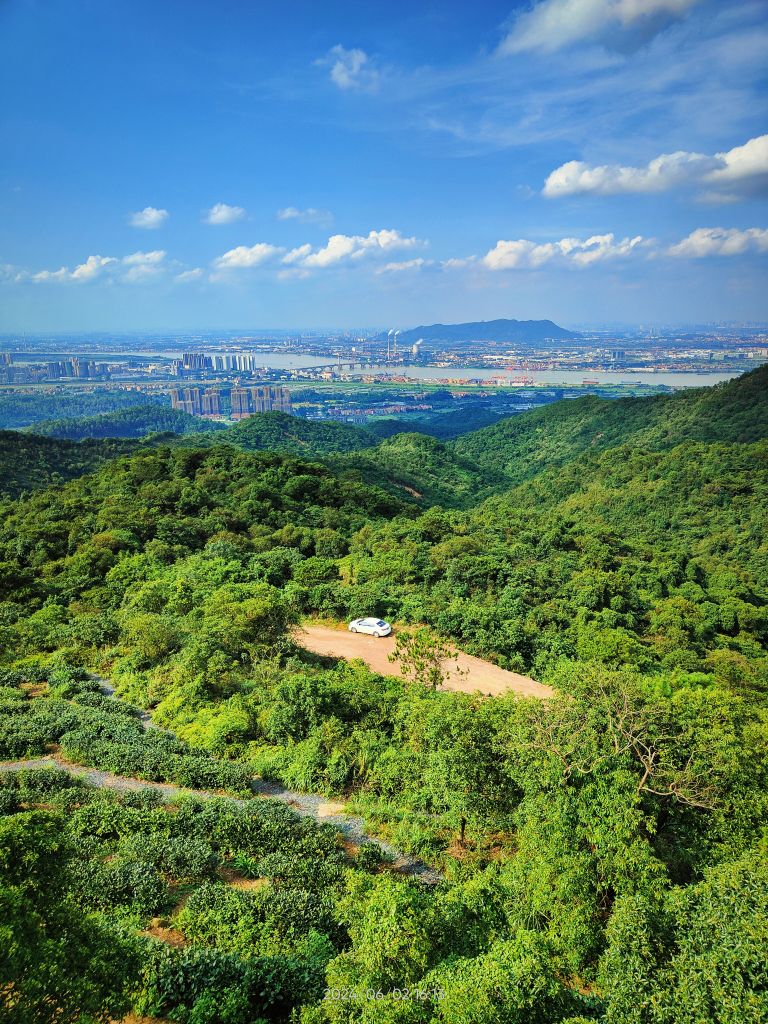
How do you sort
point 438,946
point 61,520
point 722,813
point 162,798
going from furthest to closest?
point 61,520
point 162,798
point 722,813
point 438,946

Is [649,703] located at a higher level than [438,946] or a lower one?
higher

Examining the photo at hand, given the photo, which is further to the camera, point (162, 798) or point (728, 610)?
point (728, 610)

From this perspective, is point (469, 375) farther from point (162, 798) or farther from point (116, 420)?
point (162, 798)

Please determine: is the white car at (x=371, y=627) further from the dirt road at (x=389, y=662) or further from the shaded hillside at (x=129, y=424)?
the shaded hillside at (x=129, y=424)

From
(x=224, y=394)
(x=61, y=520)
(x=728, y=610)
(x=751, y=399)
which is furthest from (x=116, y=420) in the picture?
(x=728, y=610)

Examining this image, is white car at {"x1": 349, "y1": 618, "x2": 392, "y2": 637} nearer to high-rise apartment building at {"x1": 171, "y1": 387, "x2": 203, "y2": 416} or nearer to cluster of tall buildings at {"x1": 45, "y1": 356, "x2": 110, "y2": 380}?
high-rise apartment building at {"x1": 171, "y1": 387, "x2": 203, "y2": 416}

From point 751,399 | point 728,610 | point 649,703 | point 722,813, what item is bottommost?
point 728,610

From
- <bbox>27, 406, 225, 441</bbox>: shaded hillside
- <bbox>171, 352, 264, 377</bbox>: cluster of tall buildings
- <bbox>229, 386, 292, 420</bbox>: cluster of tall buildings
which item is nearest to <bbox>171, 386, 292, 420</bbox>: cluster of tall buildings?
<bbox>229, 386, 292, 420</bbox>: cluster of tall buildings
